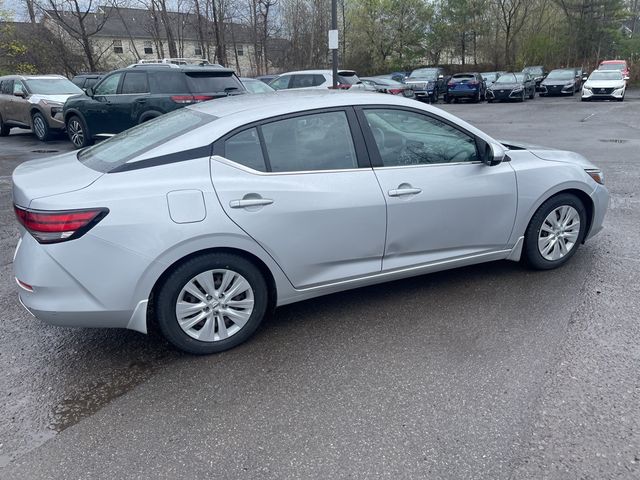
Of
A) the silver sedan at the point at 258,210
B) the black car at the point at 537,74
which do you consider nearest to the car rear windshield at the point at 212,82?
the silver sedan at the point at 258,210

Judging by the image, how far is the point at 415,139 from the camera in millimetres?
3816

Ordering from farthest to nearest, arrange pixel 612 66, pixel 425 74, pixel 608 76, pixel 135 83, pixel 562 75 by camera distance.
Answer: pixel 425 74, pixel 612 66, pixel 562 75, pixel 608 76, pixel 135 83

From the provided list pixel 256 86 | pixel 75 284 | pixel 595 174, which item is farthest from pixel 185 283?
pixel 256 86

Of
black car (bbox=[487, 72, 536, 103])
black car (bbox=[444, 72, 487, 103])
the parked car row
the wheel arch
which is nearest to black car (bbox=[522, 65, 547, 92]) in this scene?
black car (bbox=[487, 72, 536, 103])

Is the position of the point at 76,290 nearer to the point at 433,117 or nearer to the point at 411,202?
the point at 411,202

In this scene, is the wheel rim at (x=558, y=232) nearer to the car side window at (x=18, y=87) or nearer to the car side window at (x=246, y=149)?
the car side window at (x=246, y=149)

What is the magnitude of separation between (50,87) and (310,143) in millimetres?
12717

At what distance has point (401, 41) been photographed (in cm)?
4050

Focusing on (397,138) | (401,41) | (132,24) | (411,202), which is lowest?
(411,202)

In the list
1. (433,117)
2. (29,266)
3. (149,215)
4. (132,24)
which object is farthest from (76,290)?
(132,24)

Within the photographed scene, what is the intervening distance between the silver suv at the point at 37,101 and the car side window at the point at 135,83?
115 inches

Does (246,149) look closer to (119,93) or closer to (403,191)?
(403,191)

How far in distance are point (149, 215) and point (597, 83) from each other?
2579 centimetres

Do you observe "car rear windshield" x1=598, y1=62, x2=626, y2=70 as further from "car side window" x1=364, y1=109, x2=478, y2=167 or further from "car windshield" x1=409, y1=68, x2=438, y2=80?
"car side window" x1=364, y1=109, x2=478, y2=167
